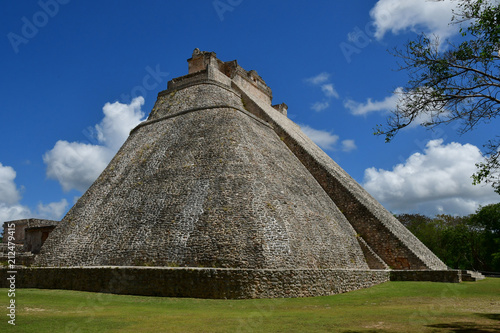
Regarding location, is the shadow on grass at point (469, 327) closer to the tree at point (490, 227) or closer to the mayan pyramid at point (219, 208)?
the mayan pyramid at point (219, 208)

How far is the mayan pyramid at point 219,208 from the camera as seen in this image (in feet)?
40.2

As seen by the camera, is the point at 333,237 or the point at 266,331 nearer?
the point at 266,331

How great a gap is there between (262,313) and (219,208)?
4993 millimetres

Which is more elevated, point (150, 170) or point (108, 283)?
point (150, 170)

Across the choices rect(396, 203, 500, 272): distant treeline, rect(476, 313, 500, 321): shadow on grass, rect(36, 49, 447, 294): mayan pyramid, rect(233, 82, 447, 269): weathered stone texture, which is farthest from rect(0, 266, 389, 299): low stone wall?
rect(396, 203, 500, 272): distant treeline

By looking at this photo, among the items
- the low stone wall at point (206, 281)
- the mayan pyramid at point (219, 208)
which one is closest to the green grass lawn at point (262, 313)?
the low stone wall at point (206, 281)

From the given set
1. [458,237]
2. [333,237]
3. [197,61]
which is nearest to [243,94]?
[197,61]

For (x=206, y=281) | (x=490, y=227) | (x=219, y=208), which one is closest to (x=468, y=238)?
(x=490, y=227)

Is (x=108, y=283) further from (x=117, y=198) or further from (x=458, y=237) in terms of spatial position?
(x=458, y=237)

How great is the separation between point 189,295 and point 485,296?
928 cm

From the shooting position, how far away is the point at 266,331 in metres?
6.44

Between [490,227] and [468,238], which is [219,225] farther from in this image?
[468,238]

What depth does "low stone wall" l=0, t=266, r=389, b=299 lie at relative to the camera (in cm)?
1065

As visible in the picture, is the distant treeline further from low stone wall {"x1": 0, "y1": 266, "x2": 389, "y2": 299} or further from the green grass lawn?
low stone wall {"x1": 0, "y1": 266, "x2": 389, "y2": 299}
